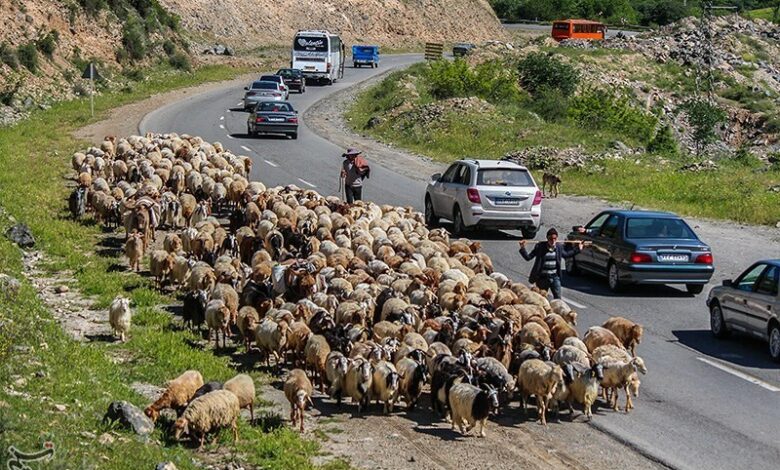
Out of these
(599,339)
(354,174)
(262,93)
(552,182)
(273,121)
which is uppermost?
(599,339)

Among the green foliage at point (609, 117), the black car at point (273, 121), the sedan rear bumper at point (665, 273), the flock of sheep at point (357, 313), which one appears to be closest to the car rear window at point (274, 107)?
the black car at point (273, 121)

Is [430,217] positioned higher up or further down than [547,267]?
further down

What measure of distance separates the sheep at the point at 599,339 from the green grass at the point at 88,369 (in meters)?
4.60

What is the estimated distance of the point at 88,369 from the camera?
597 inches

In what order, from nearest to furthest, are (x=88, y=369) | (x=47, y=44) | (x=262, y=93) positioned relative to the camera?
1. (x=88, y=369)
2. (x=262, y=93)
3. (x=47, y=44)

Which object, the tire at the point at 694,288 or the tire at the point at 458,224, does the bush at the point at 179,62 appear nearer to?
the tire at the point at 458,224

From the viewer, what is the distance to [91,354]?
16.2m

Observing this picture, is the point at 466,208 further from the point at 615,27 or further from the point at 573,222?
the point at 615,27

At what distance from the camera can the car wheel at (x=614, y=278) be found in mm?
22413

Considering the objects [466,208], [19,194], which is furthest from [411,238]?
[19,194]

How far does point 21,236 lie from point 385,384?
42.9 feet

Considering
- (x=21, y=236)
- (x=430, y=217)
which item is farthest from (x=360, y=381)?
(x=430, y=217)

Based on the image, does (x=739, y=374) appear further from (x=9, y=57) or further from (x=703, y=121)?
(x=9, y=57)

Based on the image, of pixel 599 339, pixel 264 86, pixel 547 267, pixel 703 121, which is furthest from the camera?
pixel 264 86
